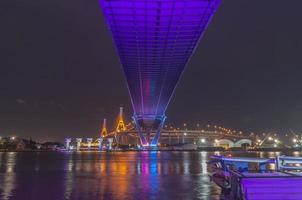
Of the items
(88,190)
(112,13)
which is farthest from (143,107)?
(88,190)

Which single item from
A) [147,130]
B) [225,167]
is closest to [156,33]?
[225,167]

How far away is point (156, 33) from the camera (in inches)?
1844

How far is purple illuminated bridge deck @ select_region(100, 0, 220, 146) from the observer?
36.8m

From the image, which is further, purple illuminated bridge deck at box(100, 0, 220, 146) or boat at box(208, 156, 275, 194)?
purple illuminated bridge deck at box(100, 0, 220, 146)

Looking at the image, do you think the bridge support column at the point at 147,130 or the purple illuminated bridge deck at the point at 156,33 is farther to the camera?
the bridge support column at the point at 147,130

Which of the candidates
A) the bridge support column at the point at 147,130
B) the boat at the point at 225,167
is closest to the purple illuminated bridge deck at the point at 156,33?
the boat at the point at 225,167

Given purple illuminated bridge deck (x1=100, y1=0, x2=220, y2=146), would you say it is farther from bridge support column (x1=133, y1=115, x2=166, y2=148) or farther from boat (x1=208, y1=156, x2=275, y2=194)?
bridge support column (x1=133, y1=115, x2=166, y2=148)

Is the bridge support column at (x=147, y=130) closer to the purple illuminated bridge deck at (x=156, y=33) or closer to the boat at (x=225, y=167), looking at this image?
the purple illuminated bridge deck at (x=156, y=33)

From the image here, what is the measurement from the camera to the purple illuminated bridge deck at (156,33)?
36.8 meters

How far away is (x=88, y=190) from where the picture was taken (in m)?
20.9

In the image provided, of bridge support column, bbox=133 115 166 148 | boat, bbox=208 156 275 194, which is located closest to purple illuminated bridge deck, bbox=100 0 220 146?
boat, bbox=208 156 275 194

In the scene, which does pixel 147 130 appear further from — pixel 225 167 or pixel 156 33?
pixel 225 167

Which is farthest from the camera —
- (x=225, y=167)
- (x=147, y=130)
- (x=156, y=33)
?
(x=147, y=130)

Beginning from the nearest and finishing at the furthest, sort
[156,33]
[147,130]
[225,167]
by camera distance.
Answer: [225,167] → [156,33] → [147,130]
